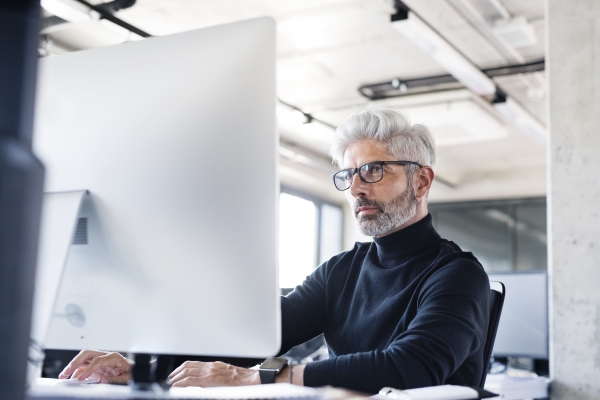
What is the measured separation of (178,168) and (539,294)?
2492 millimetres

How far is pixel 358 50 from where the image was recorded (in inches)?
179

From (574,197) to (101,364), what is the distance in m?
1.85

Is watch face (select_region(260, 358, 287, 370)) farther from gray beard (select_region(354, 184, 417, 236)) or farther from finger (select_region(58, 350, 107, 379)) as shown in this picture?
gray beard (select_region(354, 184, 417, 236))

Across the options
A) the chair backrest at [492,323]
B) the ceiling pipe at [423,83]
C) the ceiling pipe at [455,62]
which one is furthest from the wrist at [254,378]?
the ceiling pipe at [423,83]

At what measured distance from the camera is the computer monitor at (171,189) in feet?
2.39

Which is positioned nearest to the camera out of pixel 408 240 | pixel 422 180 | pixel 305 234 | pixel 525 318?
pixel 408 240

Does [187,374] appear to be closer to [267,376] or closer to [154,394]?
[267,376]

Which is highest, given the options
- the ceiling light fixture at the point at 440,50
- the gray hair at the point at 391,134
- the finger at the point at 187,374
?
the ceiling light fixture at the point at 440,50

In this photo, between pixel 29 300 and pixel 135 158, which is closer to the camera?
pixel 29 300

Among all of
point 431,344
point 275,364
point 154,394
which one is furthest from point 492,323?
point 154,394

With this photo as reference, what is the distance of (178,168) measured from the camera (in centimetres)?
77

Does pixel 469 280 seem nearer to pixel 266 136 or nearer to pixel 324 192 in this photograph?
pixel 266 136

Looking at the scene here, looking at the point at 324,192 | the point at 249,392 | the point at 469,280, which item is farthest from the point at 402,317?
the point at 324,192

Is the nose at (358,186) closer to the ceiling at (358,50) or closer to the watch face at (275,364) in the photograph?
the watch face at (275,364)
